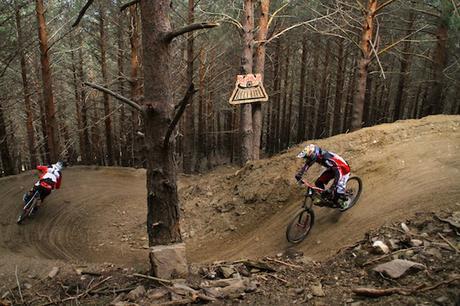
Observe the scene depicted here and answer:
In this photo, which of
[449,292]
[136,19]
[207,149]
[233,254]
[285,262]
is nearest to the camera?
[449,292]

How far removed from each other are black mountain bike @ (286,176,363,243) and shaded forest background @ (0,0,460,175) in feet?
14.2

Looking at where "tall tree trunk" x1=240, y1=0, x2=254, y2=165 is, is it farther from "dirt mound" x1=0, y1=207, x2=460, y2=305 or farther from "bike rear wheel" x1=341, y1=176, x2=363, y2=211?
"dirt mound" x1=0, y1=207, x2=460, y2=305

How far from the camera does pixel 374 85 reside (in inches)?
1186

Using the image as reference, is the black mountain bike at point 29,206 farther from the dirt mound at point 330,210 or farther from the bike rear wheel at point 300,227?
the bike rear wheel at point 300,227

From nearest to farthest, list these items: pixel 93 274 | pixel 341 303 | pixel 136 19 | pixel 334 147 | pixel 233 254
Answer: pixel 341 303 → pixel 93 274 → pixel 233 254 → pixel 334 147 → pixel 136 19

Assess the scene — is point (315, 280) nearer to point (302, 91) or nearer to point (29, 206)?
point (29, 206)

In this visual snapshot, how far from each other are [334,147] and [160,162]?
6912 millimetres

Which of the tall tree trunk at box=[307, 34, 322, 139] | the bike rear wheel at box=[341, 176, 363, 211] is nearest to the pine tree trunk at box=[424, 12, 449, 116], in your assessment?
the tall tree trunk at box=[307, 34, 322, 139]

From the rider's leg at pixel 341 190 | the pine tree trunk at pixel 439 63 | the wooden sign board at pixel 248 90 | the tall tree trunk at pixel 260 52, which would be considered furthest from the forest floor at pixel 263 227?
the pine tree trunk at pixel 439 63

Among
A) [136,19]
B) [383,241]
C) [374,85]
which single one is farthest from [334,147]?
[374,85]

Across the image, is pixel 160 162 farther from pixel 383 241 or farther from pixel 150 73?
pixel 383 241

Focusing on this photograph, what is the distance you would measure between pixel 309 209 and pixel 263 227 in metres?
1.88

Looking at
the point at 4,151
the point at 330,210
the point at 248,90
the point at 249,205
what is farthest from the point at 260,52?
the point at 4,151

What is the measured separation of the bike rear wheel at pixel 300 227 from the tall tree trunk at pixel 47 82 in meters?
10.6
